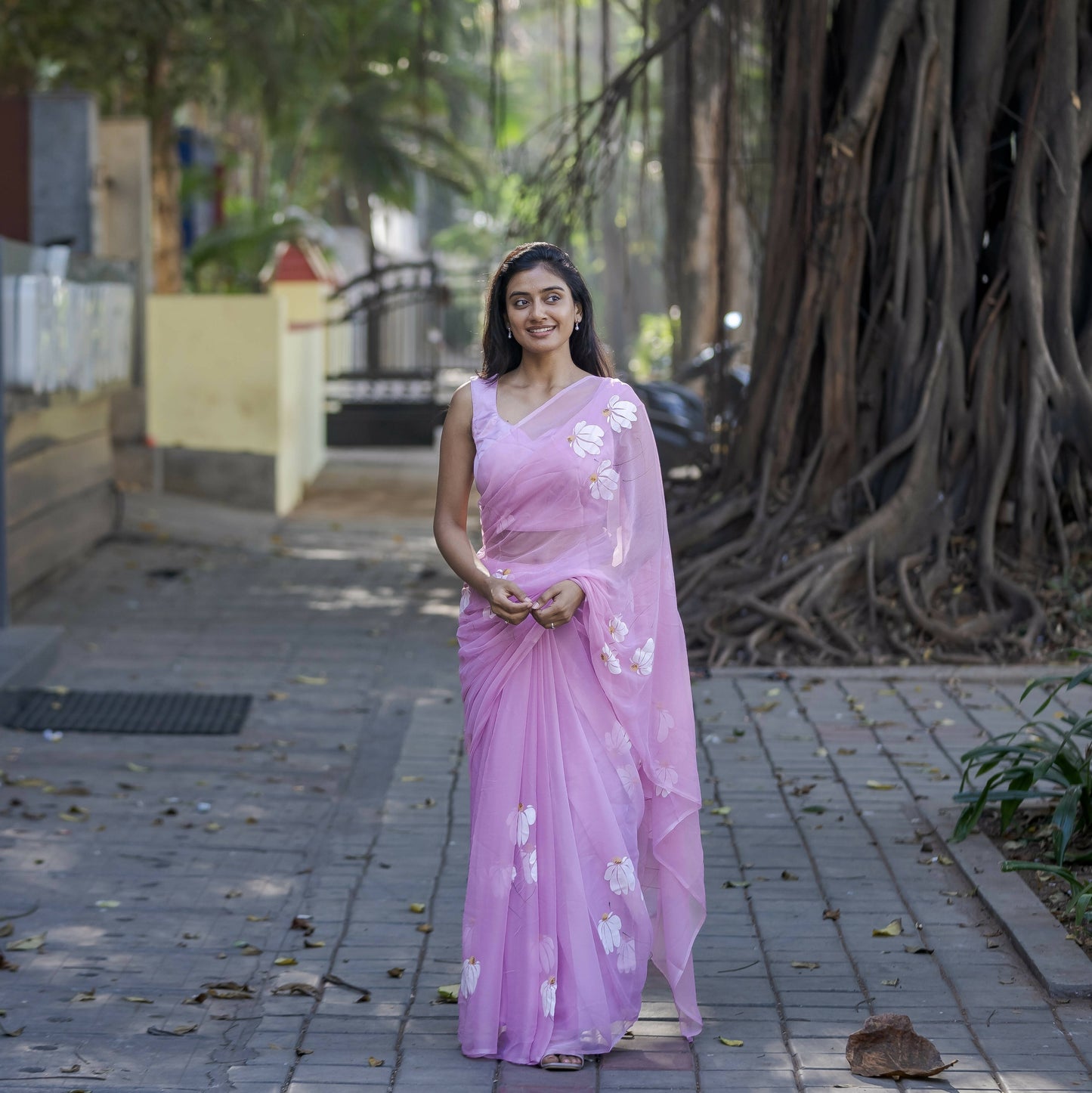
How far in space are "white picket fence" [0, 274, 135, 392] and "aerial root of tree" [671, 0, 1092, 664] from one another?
3.58 metres

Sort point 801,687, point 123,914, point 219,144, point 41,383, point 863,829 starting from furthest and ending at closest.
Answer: point 219,144
point 41,383
point 801,687
point 863,829
point 123,914

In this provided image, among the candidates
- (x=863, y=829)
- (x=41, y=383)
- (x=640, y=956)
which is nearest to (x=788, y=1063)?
(x=640, y=956)

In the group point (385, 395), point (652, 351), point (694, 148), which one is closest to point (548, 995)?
point (694, 148)

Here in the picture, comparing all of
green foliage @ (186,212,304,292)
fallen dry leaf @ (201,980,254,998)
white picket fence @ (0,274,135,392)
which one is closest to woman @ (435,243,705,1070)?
fallen dry leaf @ (201,980,254,998)

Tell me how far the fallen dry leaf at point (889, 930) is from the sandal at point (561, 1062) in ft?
3.62

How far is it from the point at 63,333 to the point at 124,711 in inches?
120

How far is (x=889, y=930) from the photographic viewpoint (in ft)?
14.2

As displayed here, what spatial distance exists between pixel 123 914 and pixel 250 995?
78cm

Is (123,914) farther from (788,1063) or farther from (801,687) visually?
(801,687)

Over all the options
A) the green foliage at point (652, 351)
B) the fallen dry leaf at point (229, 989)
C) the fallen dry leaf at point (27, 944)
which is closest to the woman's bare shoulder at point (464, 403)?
the fallen dry leaf at point (229, 989)

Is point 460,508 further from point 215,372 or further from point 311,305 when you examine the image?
point 311,305

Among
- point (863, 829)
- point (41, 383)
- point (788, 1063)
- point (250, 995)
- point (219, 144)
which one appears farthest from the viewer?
point (219, 144)

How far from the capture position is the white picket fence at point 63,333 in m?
8.26

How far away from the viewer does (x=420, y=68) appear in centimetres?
942
